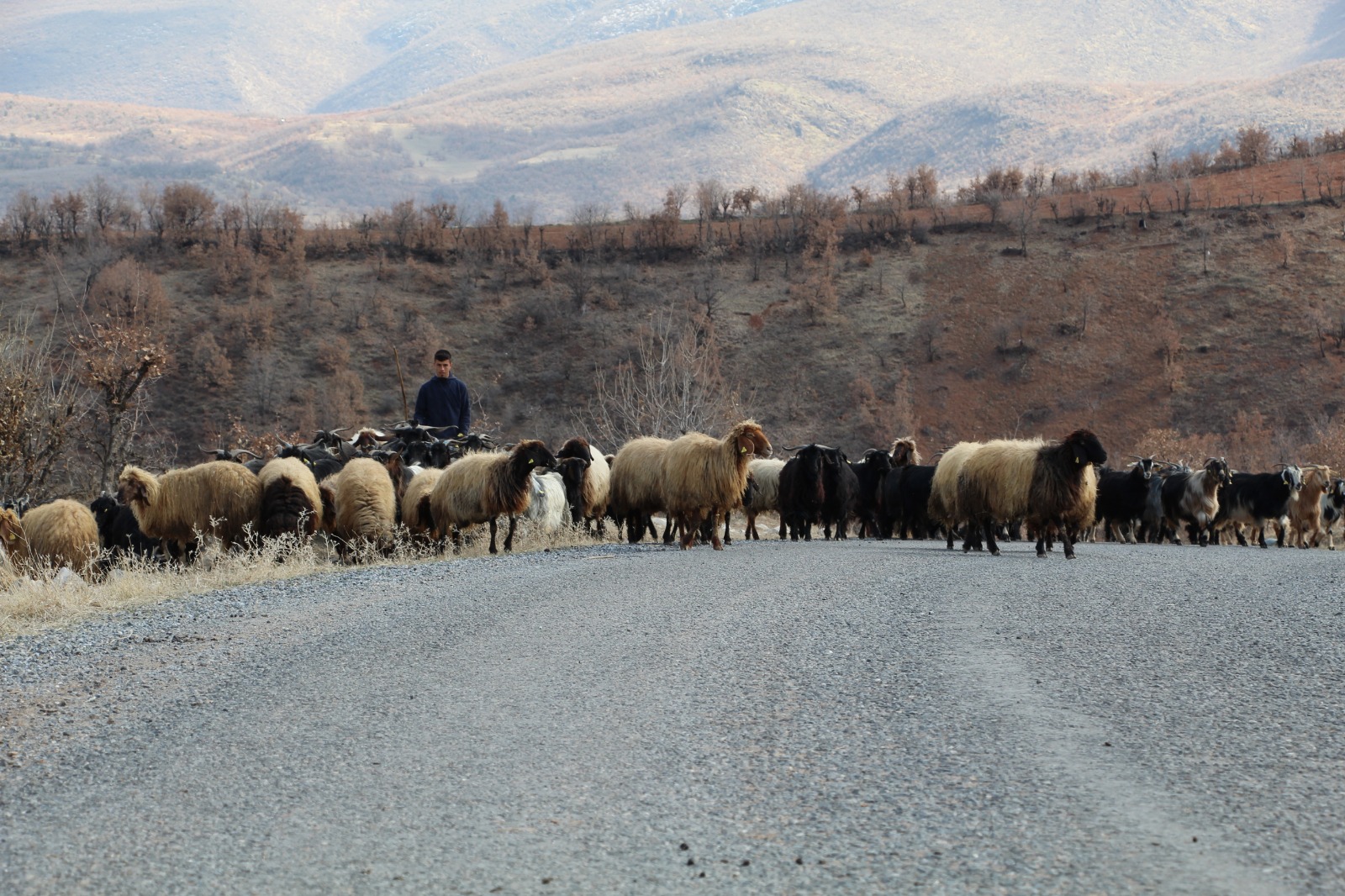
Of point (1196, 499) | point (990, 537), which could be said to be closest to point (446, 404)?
point (990, 537)

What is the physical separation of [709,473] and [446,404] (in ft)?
17.1

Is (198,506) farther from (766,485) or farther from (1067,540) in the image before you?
(766,485)

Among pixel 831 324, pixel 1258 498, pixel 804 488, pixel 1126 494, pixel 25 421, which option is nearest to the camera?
pixel 804 488

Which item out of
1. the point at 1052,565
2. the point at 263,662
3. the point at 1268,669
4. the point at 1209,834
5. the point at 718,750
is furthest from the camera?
the point at 1052,565

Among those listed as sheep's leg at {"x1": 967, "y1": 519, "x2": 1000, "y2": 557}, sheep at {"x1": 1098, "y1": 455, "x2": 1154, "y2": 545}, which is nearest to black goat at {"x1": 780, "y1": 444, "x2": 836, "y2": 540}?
sheep's leg at {"x1": 967, "y1": 519, "x2": 1000, "y2": 557}

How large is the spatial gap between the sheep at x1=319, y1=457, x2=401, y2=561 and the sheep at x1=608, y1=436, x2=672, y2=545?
138 inches

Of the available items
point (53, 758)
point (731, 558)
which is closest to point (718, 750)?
point (53, 758)

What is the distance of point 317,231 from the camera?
75562mm

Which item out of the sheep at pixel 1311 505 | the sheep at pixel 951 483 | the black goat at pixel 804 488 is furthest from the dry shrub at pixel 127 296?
the sheep at pixel 1311 505

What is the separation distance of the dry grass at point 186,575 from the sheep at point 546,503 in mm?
186

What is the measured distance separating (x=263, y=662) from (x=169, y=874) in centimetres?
417

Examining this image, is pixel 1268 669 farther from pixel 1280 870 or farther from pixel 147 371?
pixel 147 371

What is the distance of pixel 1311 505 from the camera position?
2597 centimetres

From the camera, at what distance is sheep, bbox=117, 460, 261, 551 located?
53.8ft
